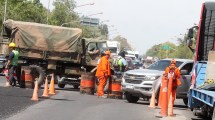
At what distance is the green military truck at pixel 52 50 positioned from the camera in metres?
25.6

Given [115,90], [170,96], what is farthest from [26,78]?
[170,96]

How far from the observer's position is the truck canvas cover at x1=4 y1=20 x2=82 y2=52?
84.2 feet

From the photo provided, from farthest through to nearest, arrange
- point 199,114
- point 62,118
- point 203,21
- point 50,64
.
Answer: point 50,64 < point 203,21 < point 199,114 < point 62,118

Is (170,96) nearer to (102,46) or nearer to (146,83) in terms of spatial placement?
(146,83)

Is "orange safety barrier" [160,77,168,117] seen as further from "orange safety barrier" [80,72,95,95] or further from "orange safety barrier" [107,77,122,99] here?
"orange safety barrier" [80,72,95,95]

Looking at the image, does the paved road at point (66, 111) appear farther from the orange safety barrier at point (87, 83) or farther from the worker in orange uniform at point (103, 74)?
the orange safety barrier at point (87, 83)

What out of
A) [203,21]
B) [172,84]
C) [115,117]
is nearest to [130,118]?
[115,117]

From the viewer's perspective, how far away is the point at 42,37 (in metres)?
25.9

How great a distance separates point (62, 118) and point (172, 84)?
17.1 feet

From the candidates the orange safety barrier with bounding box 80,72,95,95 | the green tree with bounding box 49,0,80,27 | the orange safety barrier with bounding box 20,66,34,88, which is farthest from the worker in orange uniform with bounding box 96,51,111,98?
the green tree with bounding box 49,0,80,27

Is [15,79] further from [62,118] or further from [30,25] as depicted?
[62,118]

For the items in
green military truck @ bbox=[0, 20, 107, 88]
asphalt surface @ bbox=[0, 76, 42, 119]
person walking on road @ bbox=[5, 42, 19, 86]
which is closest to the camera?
asphalt surface @ bbox=[0, 76, 42, 119]

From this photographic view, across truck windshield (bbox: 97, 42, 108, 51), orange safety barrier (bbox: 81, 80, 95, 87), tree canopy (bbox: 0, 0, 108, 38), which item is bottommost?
orange safety barrier (bbox: 81, 80, 95, 87)

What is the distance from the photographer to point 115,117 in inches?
587
